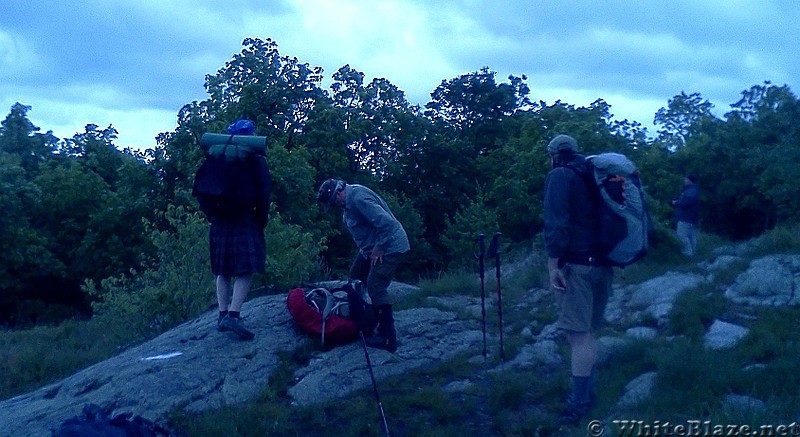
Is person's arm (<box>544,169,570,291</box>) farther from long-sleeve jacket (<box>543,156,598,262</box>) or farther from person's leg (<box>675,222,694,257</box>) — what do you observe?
person's leg (<box>675,222,694,257</box>)

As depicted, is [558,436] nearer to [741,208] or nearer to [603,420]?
Result: [603,420]

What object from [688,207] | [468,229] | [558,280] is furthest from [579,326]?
[468,229]

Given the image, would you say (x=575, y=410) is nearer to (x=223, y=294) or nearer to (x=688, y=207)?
(x=223, y=294)

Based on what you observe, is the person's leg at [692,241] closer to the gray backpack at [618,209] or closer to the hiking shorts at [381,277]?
the hiking shorts at [381,277]

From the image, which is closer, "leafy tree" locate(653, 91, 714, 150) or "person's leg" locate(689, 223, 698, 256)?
"person's leg" locate(689, 223, 698, 256)

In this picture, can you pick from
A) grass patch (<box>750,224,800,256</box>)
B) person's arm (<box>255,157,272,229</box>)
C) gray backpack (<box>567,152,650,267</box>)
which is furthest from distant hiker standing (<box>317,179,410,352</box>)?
grass patch (<box>750,224,800,256</box>)

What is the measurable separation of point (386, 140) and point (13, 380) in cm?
2111

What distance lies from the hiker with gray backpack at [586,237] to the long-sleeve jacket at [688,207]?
22.6 feet

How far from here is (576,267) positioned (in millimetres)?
5160

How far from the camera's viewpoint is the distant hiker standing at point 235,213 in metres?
6.45

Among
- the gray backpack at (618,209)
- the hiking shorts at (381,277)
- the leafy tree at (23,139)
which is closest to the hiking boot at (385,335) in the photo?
the hiking shorts at (381,277)

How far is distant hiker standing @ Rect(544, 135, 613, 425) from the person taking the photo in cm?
514

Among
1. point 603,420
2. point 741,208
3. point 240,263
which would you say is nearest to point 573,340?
point 603,420

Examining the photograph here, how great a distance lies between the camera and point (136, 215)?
26.5 meters
